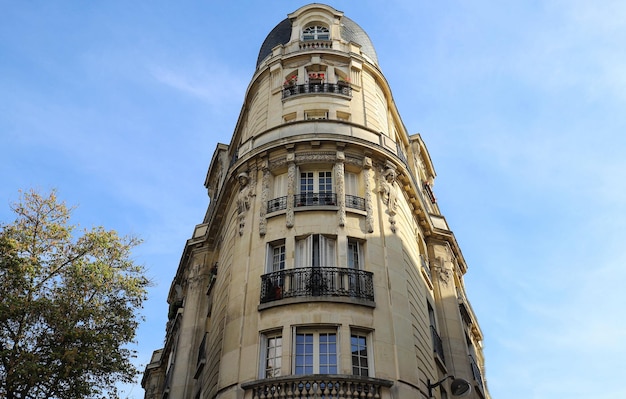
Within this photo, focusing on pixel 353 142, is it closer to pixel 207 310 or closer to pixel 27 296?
pixel 207 310

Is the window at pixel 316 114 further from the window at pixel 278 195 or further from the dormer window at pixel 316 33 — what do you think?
the dormer window at pixel 316 33

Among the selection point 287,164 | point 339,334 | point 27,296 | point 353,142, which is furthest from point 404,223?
point 27,296

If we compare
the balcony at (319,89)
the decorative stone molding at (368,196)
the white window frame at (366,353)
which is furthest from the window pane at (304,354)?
the balcony at (319,89)

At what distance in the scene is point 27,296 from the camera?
19266 mm

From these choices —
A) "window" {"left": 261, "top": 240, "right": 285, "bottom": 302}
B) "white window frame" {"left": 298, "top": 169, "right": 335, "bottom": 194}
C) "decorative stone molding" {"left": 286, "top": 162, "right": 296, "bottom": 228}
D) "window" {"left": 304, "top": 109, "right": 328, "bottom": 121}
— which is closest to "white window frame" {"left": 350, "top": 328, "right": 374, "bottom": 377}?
"window" {"left": 261, "top": 240, "right": 285, "bottom": 302}

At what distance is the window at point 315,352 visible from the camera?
15.5 meters

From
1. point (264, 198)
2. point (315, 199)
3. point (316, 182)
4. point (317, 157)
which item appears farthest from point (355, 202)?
point (264, 198)

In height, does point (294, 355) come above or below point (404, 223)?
below

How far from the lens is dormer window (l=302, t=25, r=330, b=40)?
27.3 meters

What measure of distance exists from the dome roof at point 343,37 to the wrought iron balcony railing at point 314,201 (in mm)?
10617

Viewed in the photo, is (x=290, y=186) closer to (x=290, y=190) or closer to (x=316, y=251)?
(x=290, y=190)

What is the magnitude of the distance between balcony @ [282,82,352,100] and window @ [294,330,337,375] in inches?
432

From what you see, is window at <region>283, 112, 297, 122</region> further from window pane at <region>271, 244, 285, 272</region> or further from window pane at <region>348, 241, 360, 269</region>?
window pane at <region>348, 241, 360, 269</region>

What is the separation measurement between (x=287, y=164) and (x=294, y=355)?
725cm
